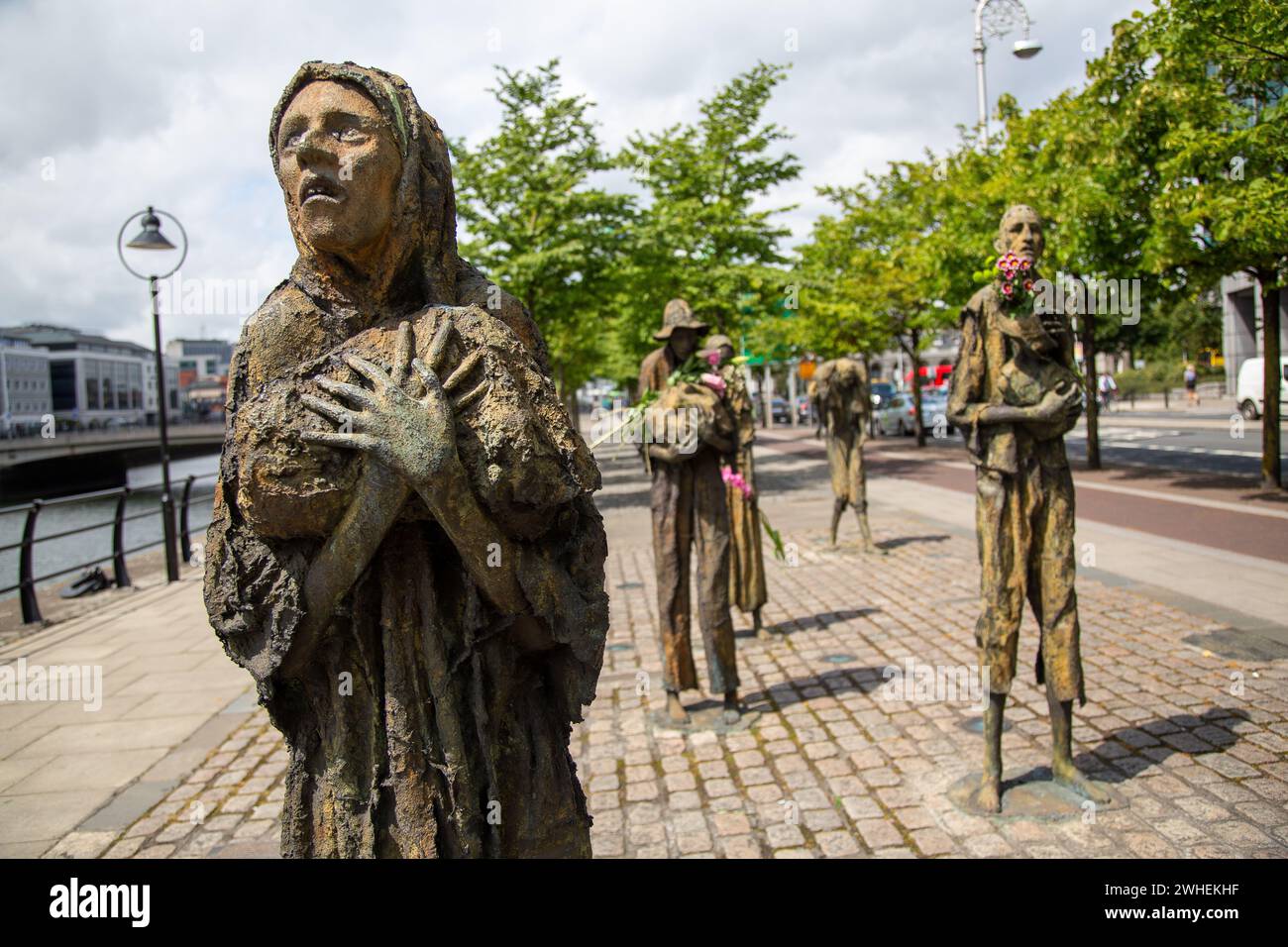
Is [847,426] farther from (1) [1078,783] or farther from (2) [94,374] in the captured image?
(2) [94,374]

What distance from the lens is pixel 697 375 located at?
6.53m

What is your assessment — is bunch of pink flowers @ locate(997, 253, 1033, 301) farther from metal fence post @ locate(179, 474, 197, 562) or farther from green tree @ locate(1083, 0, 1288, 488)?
metal fence post @ locate(179, 474, 197, 562)

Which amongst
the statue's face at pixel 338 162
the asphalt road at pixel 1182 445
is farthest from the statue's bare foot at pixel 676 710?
the asphalt road at pixel 1182 445

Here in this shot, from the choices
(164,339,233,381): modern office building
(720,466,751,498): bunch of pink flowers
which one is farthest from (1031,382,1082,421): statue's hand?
(164,339,233,381): modern office building

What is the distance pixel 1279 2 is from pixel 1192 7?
10.4 feet

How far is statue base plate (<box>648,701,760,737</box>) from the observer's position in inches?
239

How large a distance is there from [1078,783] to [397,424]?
4090 mm

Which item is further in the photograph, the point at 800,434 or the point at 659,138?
the point at 800,434

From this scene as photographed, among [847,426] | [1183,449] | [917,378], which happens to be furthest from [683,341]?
[917,378]

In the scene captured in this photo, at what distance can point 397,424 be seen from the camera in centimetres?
185

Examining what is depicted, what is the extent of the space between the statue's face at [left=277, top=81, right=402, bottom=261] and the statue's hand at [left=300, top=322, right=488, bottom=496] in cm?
35
